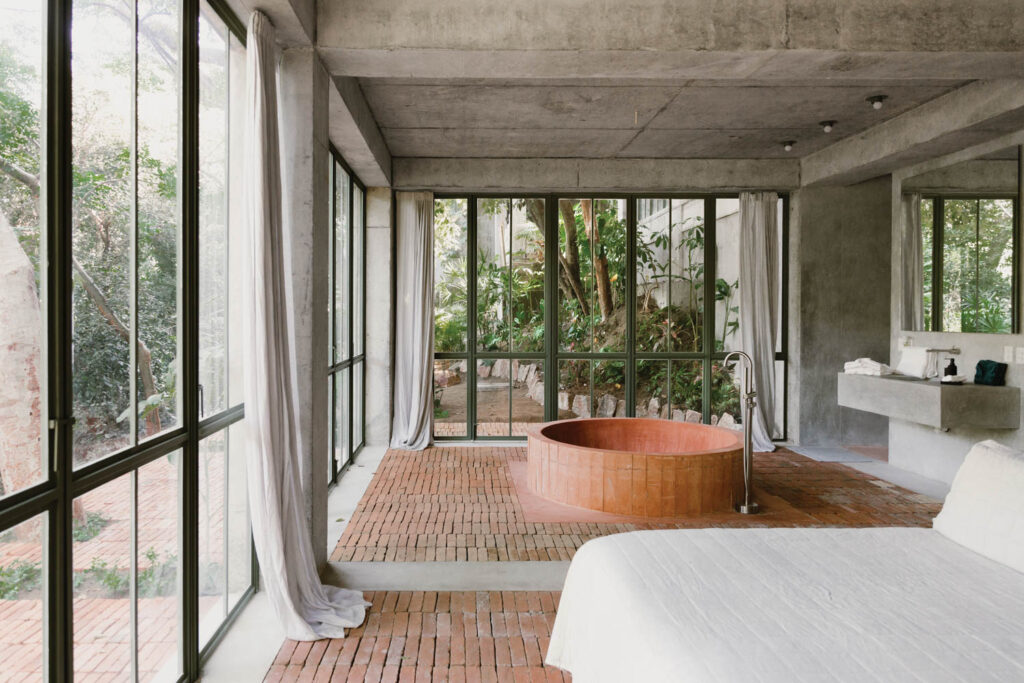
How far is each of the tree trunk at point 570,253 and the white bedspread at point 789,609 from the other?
520cm

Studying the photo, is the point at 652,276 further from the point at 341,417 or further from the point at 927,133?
the point at 341,417

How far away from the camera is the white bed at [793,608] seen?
1.43m

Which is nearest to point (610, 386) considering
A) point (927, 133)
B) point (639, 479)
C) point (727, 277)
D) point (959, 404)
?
point (727, 277)

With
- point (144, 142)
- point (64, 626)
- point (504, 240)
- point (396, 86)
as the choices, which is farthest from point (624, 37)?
point (504, 240)

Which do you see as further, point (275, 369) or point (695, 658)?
point (275, 369)

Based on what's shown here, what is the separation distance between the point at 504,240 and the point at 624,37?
399cm

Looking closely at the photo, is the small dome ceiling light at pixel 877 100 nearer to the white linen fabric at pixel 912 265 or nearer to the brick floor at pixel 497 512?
the white linen fabric at pixel 912 265

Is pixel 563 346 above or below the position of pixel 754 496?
above

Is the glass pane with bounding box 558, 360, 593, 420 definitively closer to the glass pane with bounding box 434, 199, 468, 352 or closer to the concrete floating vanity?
the glass pane with bounding box 434, 199, 468, 352

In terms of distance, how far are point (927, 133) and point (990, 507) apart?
3839 millimetres

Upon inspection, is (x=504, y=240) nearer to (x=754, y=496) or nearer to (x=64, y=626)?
(x=754, y=496)

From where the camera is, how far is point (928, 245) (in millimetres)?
5793

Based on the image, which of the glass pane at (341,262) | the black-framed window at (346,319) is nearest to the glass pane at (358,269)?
the black-framed window at (346,319)

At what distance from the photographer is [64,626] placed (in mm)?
1693
